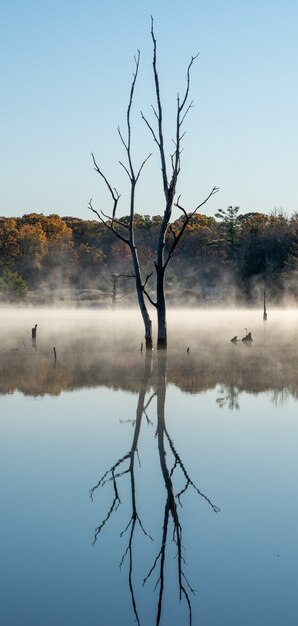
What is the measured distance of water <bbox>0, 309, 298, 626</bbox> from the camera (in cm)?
572

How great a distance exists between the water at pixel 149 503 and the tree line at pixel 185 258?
5575 centimetres

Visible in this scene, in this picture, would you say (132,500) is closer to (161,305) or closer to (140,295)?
(161,305)

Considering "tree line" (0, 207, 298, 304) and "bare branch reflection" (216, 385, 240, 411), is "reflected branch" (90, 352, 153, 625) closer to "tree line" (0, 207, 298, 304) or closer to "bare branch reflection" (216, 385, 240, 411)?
"bare branch reflection" (216, 385, 240, 411)

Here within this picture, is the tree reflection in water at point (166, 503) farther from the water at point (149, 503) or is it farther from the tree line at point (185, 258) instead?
the tree line at point (185, 258)

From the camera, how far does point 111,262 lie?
85.1 m

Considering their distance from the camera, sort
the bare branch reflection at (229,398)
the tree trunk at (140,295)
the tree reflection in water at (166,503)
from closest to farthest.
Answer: the tree reflection in water at (166,503) → the bare branch reflection at (229,398) → the tree trunk at (140,295)

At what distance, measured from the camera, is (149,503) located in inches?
311

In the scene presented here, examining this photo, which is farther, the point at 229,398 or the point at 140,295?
the point at 140,295

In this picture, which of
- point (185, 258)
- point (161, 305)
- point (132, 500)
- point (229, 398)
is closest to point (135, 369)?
point (161, 305)

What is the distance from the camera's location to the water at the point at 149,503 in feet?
18.8

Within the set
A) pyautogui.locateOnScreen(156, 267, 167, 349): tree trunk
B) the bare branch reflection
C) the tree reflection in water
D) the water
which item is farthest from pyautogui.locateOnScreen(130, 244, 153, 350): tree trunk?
the tree reflection in water

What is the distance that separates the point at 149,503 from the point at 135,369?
42.6 ft

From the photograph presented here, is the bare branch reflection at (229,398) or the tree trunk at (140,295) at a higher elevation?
the tree trunk at (140,295)

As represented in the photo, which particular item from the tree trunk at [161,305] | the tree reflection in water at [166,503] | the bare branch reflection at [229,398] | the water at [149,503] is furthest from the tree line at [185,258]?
the tree reflection in water at [166,503]
